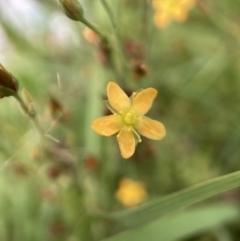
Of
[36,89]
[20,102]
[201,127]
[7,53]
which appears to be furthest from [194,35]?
[20,102]

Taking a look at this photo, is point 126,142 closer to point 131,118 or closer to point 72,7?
point 131,118

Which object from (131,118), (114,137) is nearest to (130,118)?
(131,118)

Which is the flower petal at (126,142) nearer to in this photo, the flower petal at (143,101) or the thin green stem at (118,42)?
the flower petal at (143,101)

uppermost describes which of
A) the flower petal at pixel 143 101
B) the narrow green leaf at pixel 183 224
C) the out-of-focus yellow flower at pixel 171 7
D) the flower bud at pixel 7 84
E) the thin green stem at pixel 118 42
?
the out-of-focus yellow flower at pixel 171 7

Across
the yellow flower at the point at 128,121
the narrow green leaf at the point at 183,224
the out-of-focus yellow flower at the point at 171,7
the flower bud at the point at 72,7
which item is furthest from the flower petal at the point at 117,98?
the out-of-focus yellow flower at the point at 171,7

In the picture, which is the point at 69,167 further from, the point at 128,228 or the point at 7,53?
the point at 7,53
